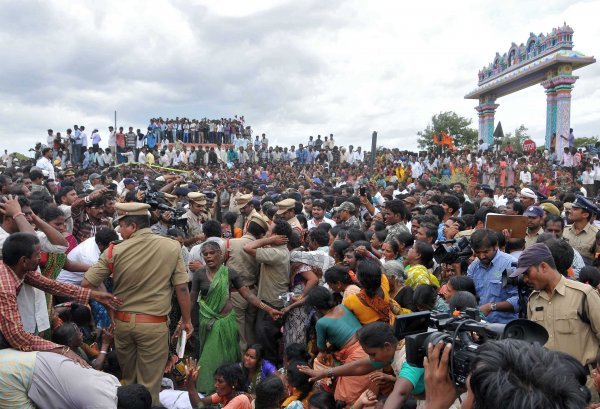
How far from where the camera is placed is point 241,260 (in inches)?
209

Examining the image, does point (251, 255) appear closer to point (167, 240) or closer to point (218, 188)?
point (167, 240)

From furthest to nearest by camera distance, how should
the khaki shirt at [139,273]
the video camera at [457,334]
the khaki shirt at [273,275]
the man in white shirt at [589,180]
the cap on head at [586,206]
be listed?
the man in white shirt at [589,180]
the cap on head at [586,206]
the khaki shirt at [273,275]
the khaki shirt at [139,273]
the video camera at [457,334]

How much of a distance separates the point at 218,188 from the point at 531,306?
1045 cm

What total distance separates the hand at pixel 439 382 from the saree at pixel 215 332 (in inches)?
125

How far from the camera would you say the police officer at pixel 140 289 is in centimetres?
425

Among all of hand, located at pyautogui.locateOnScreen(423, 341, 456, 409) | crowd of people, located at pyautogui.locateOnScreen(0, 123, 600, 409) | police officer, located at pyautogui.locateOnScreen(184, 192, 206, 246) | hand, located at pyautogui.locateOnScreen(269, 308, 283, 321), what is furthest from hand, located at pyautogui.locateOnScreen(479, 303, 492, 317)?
police officer, located at pyautogui.locateOnScreen(184, 192, 206, 246)

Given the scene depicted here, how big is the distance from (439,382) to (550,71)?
77.8 ft

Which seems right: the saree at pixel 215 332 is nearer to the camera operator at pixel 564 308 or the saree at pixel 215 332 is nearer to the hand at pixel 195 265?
the hand at pixel 195 265

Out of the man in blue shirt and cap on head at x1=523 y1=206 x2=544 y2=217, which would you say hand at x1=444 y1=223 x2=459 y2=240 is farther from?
the man in blue shirt

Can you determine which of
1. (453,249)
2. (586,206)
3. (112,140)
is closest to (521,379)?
(453,249)

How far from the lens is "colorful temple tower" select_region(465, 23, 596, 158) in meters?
21.5

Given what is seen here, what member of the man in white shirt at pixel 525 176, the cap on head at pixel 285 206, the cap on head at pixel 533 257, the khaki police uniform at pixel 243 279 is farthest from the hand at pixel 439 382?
the man in white shirt at pixel 525 176

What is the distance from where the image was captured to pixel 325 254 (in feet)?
17.7

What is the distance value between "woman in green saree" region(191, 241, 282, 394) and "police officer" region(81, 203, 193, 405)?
0.53m
